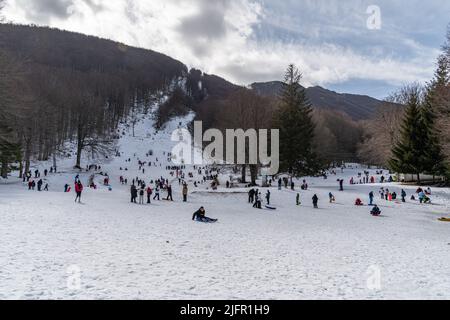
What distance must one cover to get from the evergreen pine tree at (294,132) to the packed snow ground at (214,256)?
20044 millimetres

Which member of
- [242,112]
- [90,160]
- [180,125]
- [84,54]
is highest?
[84,54]

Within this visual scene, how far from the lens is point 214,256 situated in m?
10.3

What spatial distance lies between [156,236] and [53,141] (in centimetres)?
5759

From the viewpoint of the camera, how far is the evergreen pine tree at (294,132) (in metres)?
40.3

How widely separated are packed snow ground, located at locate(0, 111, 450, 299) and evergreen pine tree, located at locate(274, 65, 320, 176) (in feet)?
65.8

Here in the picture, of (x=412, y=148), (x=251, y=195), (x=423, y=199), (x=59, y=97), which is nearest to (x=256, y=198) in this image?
(x=251, y=195)

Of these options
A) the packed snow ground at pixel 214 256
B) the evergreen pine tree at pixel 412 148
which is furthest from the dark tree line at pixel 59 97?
the evergreen pine tree at pixel 412 148

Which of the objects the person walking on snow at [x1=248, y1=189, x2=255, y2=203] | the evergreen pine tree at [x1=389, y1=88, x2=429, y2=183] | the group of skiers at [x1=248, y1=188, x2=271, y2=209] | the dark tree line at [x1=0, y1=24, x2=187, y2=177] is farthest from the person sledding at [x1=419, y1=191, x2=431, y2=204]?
the dark tree line at [x1=0, y1=24, x2=187, y2=177]

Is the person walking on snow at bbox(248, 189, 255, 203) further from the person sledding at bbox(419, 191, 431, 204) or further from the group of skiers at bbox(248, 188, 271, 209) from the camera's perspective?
the person sledding at bbox(419, 191, 431, 204)

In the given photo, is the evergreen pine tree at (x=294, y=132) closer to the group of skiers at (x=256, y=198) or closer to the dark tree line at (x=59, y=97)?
the group of skiers at (x=256, y=198)

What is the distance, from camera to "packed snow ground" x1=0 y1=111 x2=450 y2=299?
7.16 metres
